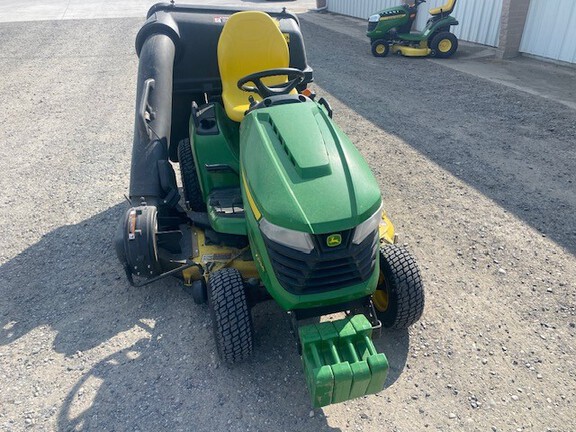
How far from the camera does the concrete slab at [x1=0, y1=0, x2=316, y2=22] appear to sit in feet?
54.9

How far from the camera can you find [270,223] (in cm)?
231

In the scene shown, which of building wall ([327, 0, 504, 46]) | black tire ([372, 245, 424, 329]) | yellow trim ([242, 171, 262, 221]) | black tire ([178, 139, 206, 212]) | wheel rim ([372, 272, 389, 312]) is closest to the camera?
yellow trim ([242, 171, 262, 221])

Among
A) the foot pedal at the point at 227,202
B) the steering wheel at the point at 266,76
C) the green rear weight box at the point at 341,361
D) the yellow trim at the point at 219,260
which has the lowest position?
the yellow trim at the point at 219,260

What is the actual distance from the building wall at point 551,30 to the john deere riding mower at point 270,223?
7675mm

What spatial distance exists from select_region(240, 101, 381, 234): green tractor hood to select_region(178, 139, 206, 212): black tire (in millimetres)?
1072

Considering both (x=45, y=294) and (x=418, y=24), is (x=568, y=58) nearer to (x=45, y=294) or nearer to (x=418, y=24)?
(x=418, y=24)

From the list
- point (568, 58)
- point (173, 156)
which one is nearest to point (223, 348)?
point (173, 156)

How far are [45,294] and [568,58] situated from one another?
9.81 m

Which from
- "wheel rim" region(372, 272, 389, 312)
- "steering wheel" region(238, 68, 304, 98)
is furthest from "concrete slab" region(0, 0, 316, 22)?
"wheel rim" region(372, 272, 389, 312)

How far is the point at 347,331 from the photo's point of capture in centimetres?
232

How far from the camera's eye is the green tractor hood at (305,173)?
224cm

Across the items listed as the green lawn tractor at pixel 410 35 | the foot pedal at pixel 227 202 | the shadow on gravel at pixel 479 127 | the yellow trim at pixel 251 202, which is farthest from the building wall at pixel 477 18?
the yellow trim at pixel 251 202

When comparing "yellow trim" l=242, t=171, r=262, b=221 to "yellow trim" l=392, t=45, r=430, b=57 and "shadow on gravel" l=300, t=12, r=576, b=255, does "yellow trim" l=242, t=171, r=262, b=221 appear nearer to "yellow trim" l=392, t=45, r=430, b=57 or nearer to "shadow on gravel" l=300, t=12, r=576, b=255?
"shadow on gravel" l=300, t=12, r=576, b=255

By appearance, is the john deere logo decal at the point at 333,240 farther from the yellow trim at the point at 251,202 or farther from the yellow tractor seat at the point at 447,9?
the yellow tractor seat at the point at 447,9
